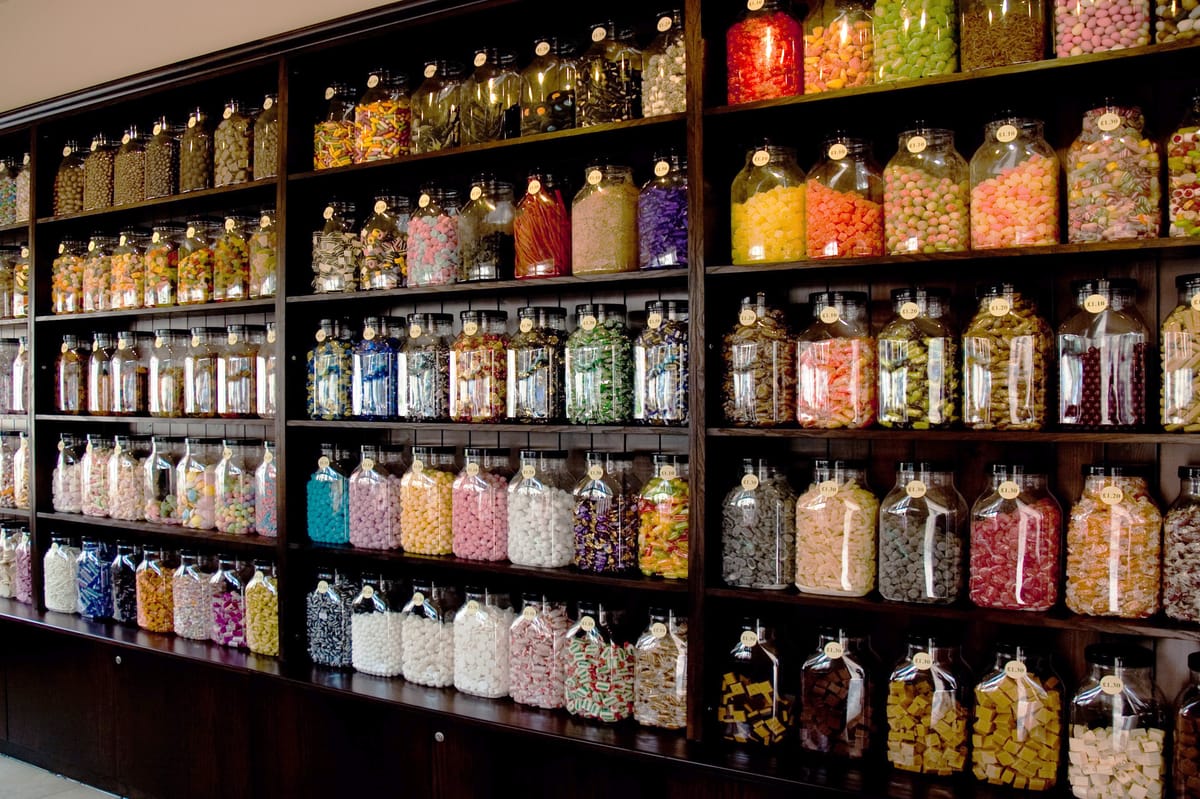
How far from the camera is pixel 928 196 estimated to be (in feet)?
5.97

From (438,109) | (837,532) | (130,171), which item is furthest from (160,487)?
(837,532)

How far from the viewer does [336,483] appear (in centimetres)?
258

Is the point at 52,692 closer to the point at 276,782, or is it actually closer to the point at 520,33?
the point at 276,782

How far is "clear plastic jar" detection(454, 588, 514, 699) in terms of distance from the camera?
7.48ft

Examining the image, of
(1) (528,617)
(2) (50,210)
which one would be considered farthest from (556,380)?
(2) (50,210)

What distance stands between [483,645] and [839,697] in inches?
34.9

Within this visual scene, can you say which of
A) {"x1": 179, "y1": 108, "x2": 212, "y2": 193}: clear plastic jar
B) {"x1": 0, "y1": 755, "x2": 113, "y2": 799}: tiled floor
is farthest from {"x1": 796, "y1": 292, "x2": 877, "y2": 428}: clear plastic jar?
{"x1": 0, "y1": 755, "x2": 113, "y2": 799}: tiled floor

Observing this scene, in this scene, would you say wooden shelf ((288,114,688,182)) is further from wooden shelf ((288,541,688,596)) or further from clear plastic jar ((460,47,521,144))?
wooden shelf ((288,541,688,596))

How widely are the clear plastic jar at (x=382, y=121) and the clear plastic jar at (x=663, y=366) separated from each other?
2.97ft

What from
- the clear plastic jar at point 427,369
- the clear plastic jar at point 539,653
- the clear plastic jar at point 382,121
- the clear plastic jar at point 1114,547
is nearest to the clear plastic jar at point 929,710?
the clear plastic jar at point 1114,547

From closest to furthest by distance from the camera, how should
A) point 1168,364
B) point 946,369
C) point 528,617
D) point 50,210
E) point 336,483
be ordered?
1. point 1168,364
2. point 946,369
3. point 528,617
4. point 336,483
5. point 50,210

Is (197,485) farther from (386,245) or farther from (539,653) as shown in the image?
(539,653)

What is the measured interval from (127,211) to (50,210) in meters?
0.47

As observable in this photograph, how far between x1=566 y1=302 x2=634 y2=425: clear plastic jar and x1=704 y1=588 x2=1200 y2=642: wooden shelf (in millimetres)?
484
